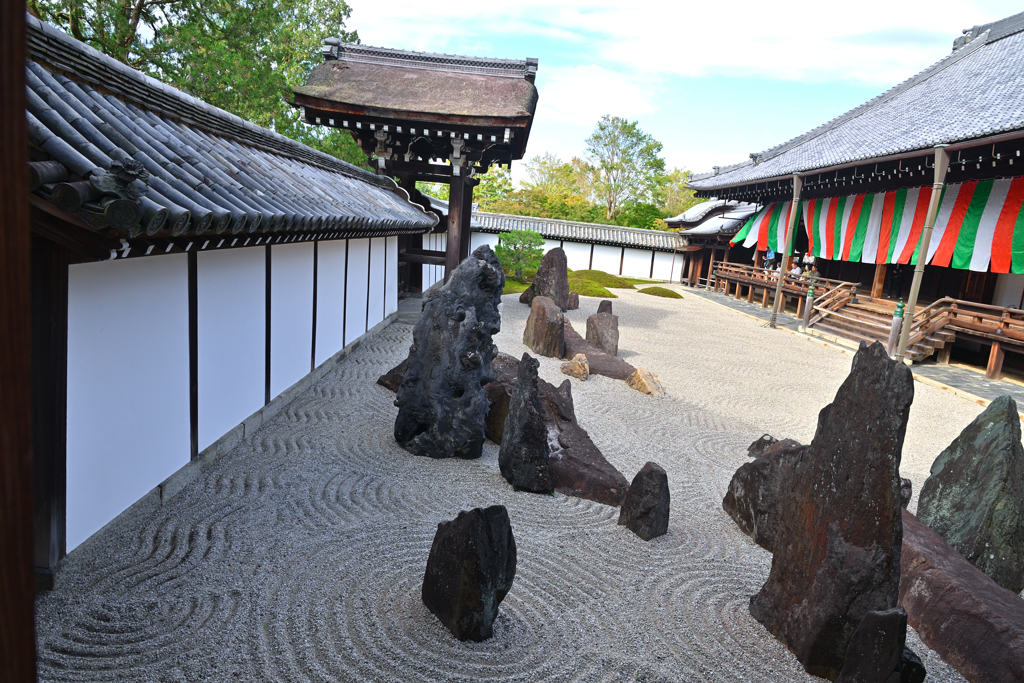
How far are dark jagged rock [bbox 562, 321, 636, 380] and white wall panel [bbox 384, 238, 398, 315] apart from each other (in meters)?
4.13

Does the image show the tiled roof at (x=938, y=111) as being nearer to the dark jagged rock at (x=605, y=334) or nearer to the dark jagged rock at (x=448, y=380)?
the dark jagged rock at (x=605, y=334)

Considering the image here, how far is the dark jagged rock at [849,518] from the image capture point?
11.6ft

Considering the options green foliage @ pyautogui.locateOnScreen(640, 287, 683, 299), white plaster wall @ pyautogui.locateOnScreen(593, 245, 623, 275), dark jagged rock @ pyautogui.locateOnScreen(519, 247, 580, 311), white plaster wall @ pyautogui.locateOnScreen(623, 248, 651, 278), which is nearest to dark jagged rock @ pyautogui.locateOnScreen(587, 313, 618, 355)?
dark jagged rock @ pyautogui.locateOnScreen(519, 247, 580, 311)

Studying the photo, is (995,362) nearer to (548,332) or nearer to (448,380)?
(548,332)

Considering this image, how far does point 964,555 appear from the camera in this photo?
4.92 metres

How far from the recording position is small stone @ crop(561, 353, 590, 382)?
1100 cm

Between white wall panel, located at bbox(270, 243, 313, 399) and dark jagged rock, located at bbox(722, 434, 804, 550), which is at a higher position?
white wall panel, located at bbox(270, 243, 313, 399)

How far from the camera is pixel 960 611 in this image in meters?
3.92

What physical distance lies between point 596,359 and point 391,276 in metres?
5.40

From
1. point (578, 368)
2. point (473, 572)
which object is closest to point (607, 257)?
point (578, 368)

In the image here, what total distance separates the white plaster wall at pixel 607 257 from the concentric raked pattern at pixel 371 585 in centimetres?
2822

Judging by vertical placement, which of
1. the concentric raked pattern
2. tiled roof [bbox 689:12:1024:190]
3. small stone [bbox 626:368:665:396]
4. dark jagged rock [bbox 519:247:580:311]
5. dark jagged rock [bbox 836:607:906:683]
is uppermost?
tiled roof [bbox 689:12:1024:190]

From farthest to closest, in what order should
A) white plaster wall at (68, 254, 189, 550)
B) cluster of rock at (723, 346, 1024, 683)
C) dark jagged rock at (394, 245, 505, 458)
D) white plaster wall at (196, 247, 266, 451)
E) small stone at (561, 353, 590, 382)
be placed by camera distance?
small stone at (561, 353, 590, 382) < dark jagged rock at (394, 245, 505, 458) < white plaster wall at (196, 247, 266, 451) < white plaster wall at (68, 254, 189, 550) < cluster of rock at (723, 346, 1024, 683)

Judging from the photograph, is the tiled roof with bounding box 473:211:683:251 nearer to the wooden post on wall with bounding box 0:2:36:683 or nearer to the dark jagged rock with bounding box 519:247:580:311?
the dark jagged rock with bounding box 519:247:580:311
